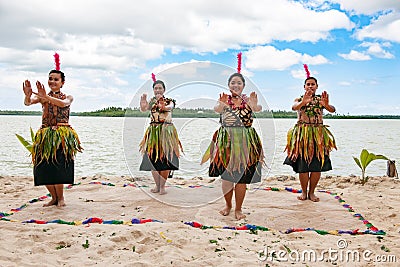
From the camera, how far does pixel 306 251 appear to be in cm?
311

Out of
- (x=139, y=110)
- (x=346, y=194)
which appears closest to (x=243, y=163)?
(x=139, y=110)

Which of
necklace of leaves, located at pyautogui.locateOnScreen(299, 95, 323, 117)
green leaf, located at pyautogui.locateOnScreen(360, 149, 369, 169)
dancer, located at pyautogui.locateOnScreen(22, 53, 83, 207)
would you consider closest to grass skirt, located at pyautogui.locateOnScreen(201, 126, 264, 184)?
necklace of leaves, located at pyautogui.locateOnScreen(299, 95, 323, 117)

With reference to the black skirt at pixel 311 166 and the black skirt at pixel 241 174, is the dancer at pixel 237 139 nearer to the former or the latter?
the black skirt at pixel 241 174

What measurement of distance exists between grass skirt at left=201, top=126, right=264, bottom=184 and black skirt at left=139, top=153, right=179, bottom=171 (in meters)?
0.99

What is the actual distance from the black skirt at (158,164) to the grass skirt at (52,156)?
958 millimetres

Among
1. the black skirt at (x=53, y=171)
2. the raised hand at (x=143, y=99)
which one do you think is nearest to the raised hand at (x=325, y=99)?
the raised hand at (x=143, y=99)

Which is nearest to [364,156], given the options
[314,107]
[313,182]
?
[313,182]

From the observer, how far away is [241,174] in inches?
161

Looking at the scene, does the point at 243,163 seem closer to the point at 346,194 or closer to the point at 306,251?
the point at 306,251

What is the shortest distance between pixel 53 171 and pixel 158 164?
1.21 meters

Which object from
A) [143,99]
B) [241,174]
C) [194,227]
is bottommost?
[194,227]

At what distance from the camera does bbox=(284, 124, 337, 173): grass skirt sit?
4.77 meters

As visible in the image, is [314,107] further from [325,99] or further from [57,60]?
[57,60]

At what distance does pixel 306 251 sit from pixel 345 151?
27.4 feet
